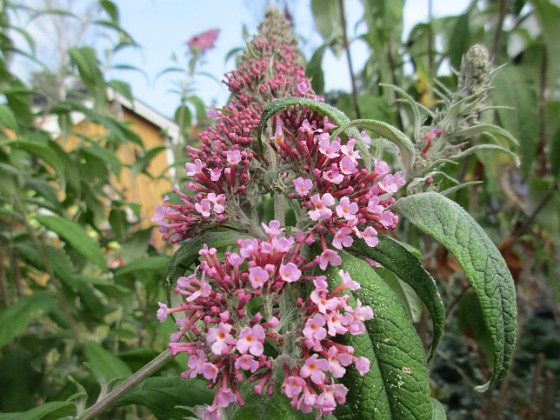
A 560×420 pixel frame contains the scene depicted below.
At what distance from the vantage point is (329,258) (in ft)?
1.78

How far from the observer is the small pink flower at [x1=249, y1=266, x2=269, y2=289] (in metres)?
0.51

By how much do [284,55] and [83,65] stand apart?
0.91 m

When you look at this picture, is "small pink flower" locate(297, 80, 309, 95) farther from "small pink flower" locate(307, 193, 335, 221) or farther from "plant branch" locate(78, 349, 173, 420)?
"plant branch" locate(78, 349, 173, 420)

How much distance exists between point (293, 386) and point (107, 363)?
750mm

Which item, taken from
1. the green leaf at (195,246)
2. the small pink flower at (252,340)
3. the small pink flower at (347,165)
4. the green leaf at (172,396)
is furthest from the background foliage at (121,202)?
the small pink flower at (347,165)

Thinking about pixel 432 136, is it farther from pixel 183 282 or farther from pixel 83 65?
pixel 83 65

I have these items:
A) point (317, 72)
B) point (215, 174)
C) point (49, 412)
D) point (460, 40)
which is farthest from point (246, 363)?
point (460, 40)

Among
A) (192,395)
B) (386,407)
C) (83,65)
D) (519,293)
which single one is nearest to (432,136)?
(386,407)

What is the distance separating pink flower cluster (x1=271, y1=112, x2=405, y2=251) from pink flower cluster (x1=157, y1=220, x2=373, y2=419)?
0.04 meters

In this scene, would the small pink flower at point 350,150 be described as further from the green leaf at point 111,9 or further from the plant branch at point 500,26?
the green leaf at point 111,9

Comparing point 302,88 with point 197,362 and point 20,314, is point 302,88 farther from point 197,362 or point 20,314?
point 20,314

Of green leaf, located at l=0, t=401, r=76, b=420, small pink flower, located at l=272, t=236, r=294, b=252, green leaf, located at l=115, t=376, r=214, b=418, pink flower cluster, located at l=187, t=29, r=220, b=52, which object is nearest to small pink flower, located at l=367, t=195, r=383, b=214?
small pink flower, located at l=272, t=236, r=294, b=252

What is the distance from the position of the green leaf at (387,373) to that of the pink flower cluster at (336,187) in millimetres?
63

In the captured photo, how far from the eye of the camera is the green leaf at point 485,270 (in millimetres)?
512
